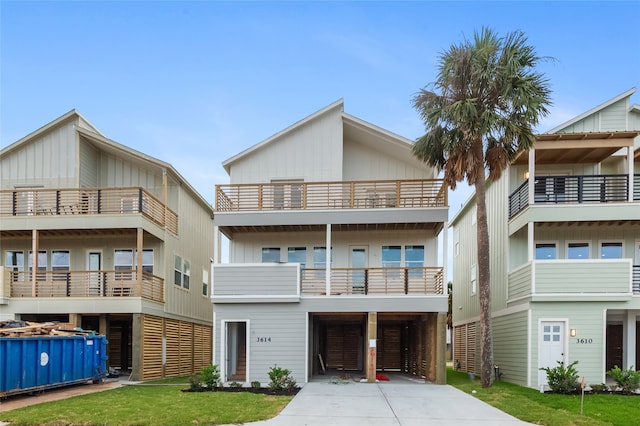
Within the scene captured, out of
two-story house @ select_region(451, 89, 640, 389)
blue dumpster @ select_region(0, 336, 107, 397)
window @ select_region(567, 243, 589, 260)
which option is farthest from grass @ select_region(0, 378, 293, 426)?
window @ select_region(567, 243, 589, 260)

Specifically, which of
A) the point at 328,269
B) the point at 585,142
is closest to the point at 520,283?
the point at 585,142

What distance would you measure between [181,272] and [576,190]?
55.3 ft

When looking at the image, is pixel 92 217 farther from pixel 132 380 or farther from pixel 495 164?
pixel 495 164

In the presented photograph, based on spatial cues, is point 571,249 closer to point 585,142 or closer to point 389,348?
point 585,142

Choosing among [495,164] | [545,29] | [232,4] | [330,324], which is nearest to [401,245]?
[495,164]

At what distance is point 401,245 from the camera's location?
20219mm

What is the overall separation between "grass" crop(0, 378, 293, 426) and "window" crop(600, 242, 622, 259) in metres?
13.3

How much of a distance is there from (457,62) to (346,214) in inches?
251

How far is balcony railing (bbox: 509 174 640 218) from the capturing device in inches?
738

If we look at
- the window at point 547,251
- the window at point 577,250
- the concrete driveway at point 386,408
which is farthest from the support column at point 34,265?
the window at point 577,250

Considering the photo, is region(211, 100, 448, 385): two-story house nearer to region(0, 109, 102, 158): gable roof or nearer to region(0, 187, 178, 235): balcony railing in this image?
region(0, 187, 178, 235): balcony railing

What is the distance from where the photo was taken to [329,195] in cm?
1959

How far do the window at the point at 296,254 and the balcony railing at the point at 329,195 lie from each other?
185 cm

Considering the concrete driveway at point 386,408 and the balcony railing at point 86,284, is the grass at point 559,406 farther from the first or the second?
the balcony railing at point 86,284
